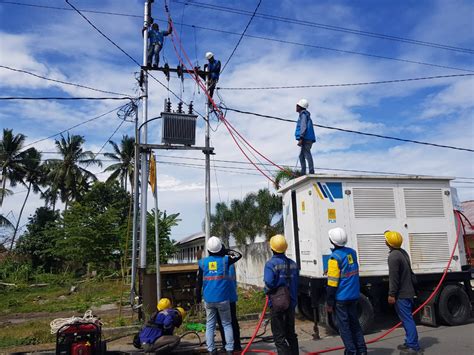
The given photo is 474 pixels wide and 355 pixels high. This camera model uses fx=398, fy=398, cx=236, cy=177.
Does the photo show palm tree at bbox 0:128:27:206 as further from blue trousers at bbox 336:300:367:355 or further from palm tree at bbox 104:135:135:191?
blue trousers at bbox 336:300:367:355

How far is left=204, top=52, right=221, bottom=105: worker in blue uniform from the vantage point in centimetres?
1052

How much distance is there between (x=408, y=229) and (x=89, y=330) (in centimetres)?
624

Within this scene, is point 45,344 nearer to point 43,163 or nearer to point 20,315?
point 20,315

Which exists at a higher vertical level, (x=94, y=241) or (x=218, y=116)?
(x=218, y=116)

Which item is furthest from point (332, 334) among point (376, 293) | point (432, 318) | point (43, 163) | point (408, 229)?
point (43, 163)

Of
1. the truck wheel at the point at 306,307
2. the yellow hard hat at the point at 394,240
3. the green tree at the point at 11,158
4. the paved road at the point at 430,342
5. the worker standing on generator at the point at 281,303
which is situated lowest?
the paved road at the point at 430,342

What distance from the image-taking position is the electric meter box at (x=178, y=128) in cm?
925

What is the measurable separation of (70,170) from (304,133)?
31212 mm

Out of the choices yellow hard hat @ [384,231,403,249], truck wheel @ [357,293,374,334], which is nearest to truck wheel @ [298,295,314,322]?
truck wheel @ [357,293,374,334]

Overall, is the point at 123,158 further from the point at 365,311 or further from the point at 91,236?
the point at 365,311

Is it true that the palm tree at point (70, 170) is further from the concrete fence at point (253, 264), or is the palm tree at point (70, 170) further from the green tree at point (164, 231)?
the concrete fence at point (253, 264)

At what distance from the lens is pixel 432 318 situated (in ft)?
25.3

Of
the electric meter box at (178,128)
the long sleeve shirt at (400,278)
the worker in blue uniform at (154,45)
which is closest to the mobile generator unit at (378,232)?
the long sleeve shirt at (400,278)

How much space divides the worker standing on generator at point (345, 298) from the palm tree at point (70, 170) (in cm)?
3366
